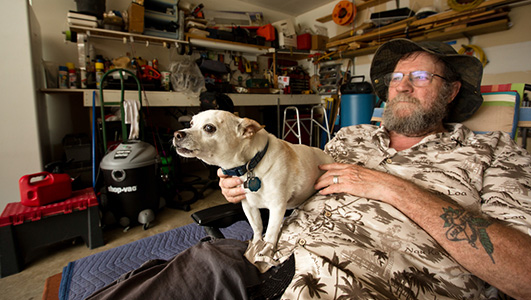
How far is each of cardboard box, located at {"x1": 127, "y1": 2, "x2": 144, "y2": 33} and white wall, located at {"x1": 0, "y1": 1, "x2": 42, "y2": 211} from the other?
137 centimetres

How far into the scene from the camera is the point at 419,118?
3.88 ft

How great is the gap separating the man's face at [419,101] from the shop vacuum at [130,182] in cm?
194

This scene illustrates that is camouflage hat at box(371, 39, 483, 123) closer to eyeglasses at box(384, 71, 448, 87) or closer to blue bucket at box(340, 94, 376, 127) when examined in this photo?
eyeglasses at box(384, 71, 448, 87)

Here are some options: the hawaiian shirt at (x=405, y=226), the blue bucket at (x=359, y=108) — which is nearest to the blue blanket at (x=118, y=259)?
the hawaiian shirt at (x=405, y=226)

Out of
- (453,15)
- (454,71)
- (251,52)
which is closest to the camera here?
(454,71)

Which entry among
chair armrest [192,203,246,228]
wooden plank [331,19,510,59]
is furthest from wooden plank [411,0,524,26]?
chair armrest [192,203,246,228]

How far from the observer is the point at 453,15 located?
306 cm

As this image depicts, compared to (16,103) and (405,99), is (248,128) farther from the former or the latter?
(16,103)

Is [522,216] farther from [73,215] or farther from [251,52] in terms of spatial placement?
[251,52]

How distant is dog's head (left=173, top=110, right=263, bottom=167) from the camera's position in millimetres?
920

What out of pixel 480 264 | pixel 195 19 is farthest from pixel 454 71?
pixel 195 19

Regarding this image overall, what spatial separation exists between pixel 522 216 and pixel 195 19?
430 centimetres

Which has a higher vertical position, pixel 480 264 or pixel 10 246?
pixel 480 264

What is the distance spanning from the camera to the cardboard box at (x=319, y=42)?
16.5 feet
